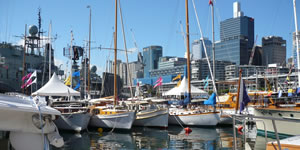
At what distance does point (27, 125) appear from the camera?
25.4ft

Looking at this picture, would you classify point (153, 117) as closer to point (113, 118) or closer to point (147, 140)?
point (113, 118)

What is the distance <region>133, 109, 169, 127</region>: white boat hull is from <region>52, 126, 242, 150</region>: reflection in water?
1893 millimetres

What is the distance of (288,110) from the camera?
21.1 m

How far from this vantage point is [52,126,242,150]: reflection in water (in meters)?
21.0

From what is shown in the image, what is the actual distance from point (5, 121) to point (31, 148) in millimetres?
1120

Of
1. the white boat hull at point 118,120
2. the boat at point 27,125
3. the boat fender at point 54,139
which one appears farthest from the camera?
the white boat hull at point 118,120

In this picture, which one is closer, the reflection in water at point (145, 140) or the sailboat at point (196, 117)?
the reflection in water at point (145, 140)

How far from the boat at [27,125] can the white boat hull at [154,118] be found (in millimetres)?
22730

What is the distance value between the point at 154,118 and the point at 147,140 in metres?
7.24

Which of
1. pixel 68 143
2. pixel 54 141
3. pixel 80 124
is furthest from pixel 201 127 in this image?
pixel 54 141

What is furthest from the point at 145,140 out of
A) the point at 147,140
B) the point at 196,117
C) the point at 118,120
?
the point at 196,117

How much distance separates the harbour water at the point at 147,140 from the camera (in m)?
21.0

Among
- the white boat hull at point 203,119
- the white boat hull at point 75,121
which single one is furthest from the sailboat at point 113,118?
the white boat hull at point 203,119

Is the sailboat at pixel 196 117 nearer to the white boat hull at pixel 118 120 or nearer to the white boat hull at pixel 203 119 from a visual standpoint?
the white boat hull at pixel 203 119
